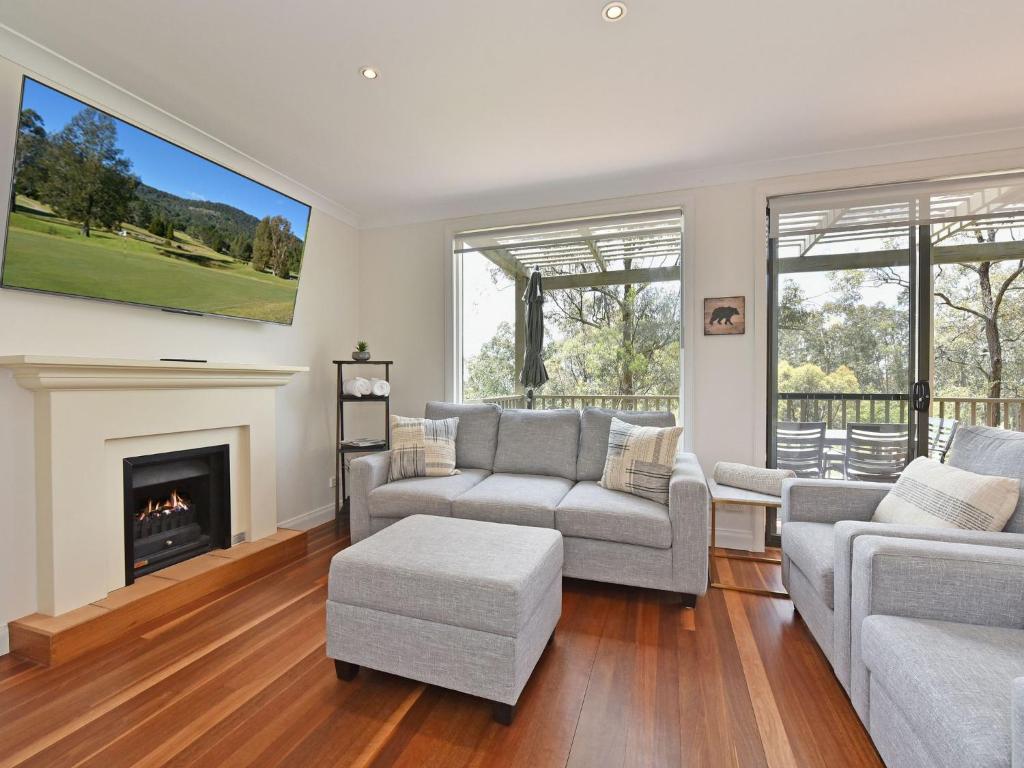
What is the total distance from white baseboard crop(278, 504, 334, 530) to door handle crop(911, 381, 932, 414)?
4.19 metres

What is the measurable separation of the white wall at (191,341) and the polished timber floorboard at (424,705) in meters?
0.65

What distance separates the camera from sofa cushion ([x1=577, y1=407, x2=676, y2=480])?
294 cm

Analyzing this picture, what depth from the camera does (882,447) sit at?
2.98m

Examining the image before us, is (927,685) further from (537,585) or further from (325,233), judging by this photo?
(325,233)

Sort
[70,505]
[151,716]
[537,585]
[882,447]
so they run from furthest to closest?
[882,447], [70,505], [537,585], [151,716]

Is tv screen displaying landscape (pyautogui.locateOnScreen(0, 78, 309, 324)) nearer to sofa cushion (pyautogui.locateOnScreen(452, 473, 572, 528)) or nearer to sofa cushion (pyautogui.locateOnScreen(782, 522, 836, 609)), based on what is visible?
sofa cushion (pyautogui.locateOnScreen(452, 473, 572, 528))

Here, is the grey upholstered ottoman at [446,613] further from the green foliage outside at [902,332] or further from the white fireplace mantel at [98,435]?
the green foliage outside at [902,332]

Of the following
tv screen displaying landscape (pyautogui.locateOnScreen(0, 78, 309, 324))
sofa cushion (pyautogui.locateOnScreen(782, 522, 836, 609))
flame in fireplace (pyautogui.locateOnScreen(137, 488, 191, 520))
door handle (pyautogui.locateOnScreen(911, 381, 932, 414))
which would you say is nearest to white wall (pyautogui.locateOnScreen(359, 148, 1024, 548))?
door handle (pyautogui.locateOnScreen(911, 381, 932, 414))

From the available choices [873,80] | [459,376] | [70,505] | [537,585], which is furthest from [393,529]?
[873,80]

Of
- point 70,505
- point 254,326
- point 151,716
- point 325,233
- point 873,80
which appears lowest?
point 151,716

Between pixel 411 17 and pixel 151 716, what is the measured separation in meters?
2.63

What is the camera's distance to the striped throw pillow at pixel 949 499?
158 cm

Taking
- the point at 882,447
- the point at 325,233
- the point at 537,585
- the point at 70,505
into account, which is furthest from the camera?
the point at 325,233

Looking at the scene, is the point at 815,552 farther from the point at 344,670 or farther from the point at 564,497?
the point at 344,670
